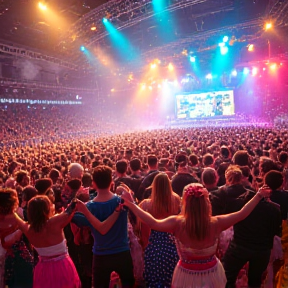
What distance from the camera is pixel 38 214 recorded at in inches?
119

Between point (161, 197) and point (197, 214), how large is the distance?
81 centimetres

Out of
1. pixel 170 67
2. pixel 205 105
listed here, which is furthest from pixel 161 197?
pixel 205 105

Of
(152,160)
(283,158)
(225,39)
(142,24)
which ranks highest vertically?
(142,24)

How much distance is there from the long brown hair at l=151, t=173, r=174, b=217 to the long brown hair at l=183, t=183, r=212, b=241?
2.32 feet

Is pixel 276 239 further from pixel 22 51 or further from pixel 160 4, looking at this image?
pixel 22 51

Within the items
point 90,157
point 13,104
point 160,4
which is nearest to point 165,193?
point 90,157

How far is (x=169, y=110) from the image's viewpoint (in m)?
42.2

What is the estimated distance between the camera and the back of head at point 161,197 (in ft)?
11.1

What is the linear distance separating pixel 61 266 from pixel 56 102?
36.1m

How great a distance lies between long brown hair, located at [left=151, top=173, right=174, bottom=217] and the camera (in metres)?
3.38

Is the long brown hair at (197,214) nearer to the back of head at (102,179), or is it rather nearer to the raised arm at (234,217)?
the raised arm at (234,217)

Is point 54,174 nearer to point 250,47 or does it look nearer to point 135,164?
point 135,164

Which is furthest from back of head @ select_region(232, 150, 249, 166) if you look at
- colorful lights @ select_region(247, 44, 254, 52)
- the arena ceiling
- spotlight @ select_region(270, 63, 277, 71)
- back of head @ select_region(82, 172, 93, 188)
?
spotlight @ select_region(270, 63, 277, 71)

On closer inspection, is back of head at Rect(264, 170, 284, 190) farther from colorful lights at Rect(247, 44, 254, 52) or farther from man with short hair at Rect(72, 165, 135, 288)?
colorful lights at Rect(247, 44, 254, 52)
